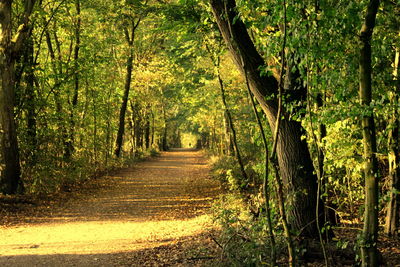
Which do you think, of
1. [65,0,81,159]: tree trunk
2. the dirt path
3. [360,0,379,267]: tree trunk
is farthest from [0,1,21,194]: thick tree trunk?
[360,0,379,267]: tree trunk

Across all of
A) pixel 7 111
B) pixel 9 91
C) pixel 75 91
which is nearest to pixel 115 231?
pixel 7 111

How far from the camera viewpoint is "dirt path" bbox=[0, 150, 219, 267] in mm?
6812

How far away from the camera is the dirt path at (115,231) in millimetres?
6812

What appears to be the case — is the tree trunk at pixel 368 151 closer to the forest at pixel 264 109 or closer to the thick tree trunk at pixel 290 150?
the forest at pixel 264 109

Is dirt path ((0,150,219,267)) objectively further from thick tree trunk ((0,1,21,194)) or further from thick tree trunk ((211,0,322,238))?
thick tree trunk ((211,0,322,238))

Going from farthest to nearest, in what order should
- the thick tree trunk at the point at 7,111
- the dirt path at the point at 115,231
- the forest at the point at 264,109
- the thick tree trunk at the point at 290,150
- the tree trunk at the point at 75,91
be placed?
the tree trunk at the point at 75,91
the thick tree trunk at the point at 7,111
the dirt path at the point at 115,231
the thick tree trunk at the point at 290,150
the forest at the point at 264,109

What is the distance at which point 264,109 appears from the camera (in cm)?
587

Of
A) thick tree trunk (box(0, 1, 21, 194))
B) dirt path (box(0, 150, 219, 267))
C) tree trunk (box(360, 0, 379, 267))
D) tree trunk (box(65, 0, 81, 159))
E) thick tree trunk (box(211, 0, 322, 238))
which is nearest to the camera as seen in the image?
tree trunk (box(360, 0, 379, 267))

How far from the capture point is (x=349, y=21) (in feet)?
12.3

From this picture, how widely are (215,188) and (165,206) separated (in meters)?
4.11

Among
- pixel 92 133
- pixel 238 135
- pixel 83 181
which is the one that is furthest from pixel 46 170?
pixel 238 135

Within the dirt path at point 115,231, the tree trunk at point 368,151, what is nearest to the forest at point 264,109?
the tree trunk at point 368,151

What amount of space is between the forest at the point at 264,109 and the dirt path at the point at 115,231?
4.06 ft

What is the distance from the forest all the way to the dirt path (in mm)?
1237
